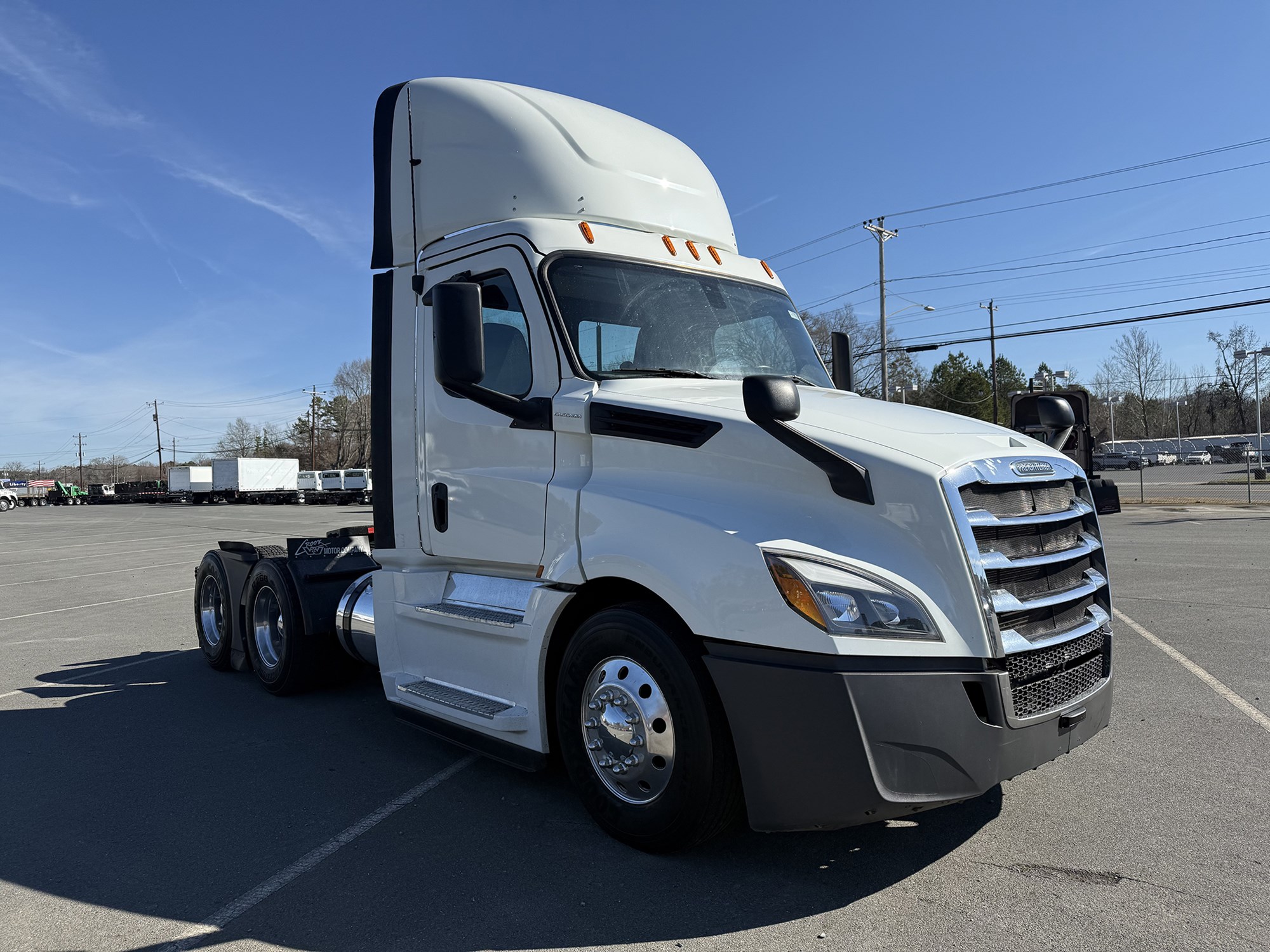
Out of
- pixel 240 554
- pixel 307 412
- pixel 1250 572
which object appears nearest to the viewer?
pixel 240 554

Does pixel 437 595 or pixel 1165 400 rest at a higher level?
pixel 1165 400

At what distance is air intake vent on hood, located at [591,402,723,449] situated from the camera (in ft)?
11.8

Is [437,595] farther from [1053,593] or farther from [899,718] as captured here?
[1053,593]

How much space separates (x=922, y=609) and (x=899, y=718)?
0.38 metres

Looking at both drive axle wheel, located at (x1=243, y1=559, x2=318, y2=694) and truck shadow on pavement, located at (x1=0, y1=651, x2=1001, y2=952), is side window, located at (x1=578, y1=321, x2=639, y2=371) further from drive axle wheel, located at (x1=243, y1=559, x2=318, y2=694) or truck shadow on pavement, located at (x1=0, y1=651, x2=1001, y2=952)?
drive axle wheel, located at (x1=243, y1=559, x2=318, y2=694)

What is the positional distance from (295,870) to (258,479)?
65046mm

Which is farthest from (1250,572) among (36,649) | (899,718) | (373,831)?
(36,649)

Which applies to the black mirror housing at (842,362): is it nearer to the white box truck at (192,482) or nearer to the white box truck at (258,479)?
the white box truck at (258,479)

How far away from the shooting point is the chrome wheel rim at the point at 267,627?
6.68 meters

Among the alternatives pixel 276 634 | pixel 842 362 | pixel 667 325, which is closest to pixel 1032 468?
pixel 667 325

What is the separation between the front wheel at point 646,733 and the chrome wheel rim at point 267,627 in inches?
139

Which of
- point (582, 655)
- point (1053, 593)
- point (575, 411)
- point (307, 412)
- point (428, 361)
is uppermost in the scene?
point (307, 412)

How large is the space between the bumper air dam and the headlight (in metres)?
0.10

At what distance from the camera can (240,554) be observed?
7.39 meters
